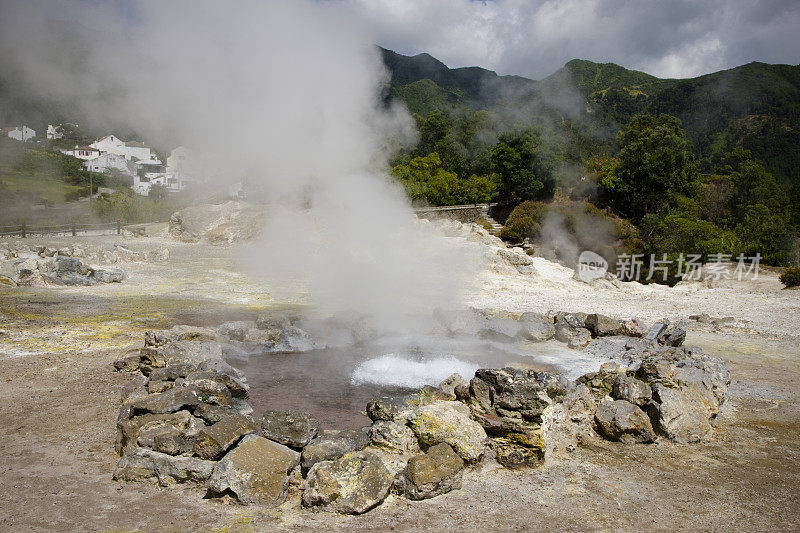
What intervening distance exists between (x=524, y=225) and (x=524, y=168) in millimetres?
7315

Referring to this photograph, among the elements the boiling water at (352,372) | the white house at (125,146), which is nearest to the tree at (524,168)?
the white house at (125,146)

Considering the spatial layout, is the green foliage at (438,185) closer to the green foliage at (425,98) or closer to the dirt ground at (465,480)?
the dirt ground at (465,480)

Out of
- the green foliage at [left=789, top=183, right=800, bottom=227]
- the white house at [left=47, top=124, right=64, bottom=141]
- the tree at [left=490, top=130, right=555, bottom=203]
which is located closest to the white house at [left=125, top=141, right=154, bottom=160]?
the white house at [left=47, top=124, right=64, bottom=141]

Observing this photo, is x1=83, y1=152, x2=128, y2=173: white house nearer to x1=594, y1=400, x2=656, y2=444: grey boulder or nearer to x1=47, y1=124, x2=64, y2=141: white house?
x1=47, y1=124, x2=64, y2=141: white house

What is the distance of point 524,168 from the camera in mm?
28062

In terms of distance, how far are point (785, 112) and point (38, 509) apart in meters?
78.6

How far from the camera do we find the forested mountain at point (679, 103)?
55000mm

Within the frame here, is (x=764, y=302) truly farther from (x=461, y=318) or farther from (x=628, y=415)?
(x=628, y=415)

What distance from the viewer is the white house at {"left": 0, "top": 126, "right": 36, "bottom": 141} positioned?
2302cm

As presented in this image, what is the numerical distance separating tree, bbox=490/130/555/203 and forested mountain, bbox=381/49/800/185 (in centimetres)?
1625

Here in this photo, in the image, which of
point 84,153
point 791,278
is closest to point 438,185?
point 791,278

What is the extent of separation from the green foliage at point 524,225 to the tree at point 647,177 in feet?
21.3

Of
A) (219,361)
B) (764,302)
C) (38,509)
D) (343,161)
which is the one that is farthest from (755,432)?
(764,302)

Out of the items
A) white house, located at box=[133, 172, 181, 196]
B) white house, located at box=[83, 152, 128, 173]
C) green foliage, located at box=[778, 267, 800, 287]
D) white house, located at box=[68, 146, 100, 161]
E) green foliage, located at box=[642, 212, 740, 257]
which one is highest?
white house, located at box=[68, 146, 100, 161]
